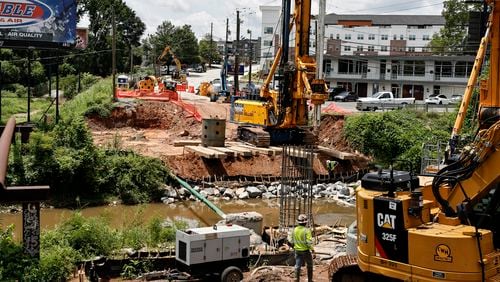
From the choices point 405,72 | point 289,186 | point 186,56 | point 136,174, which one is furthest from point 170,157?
point 186,56

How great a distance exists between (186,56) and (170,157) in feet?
264

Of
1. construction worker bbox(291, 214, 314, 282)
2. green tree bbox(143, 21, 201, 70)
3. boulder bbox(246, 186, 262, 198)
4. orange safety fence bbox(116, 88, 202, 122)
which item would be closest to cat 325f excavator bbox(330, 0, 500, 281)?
construction worker bbox(291, 214, 314, 282)

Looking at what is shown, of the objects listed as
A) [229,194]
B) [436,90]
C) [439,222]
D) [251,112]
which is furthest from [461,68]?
[439,222]

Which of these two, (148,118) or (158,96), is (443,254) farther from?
(158,96)

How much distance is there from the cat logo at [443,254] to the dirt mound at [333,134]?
26.5 m

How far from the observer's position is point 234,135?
122 ft

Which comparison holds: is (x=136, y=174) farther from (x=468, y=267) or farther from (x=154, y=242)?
Result: (x=468, y=267)

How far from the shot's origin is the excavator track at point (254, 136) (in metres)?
32.8

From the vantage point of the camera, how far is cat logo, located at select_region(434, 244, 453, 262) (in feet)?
31.0

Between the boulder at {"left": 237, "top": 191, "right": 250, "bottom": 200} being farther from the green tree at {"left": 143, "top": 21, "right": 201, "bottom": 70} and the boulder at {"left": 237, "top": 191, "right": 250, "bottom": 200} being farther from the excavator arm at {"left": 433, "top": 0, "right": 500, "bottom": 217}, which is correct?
the green tree at {"left": 143, "top": 21, "right": 201, "bottom": 70}

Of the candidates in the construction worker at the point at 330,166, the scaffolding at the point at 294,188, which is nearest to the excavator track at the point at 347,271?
the scaffolding at the point at 294,188

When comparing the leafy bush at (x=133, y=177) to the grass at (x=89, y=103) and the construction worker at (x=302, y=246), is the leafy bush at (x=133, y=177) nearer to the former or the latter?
the grass at (x=89, y=103)

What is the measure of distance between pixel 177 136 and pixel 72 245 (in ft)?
76.8

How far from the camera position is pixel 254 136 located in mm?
33531
